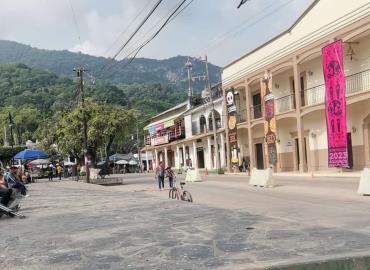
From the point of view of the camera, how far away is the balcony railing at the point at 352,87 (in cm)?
2852

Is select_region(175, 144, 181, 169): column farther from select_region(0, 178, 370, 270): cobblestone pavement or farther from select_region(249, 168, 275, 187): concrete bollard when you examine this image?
select_region(0, 178, 370, 270): cobblestone pavement

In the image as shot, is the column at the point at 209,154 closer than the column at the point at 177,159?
Yes

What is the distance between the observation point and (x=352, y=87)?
97.6 ft

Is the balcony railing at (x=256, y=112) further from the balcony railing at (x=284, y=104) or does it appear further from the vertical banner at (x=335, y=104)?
the vertical banner at (x=335, y=104)

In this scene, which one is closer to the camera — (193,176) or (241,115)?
(193,176)

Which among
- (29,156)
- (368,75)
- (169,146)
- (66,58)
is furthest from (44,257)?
(66,58)

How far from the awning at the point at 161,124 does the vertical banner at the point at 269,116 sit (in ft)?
85.6

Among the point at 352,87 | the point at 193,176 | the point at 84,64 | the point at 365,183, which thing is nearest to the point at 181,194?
the point at 365,183

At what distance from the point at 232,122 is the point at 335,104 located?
17.1 metres

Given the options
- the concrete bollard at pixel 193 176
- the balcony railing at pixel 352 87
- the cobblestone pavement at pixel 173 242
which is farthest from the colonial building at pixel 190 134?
the cobblestone pavement at pixel 173 242

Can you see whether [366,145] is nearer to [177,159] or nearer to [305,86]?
[305,86]

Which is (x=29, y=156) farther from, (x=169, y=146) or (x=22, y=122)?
(x=22, y=122)

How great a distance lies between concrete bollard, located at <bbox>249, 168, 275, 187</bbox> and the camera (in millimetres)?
24359

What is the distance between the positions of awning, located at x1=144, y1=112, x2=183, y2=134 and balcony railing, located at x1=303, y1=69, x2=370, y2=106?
A: 105ft
